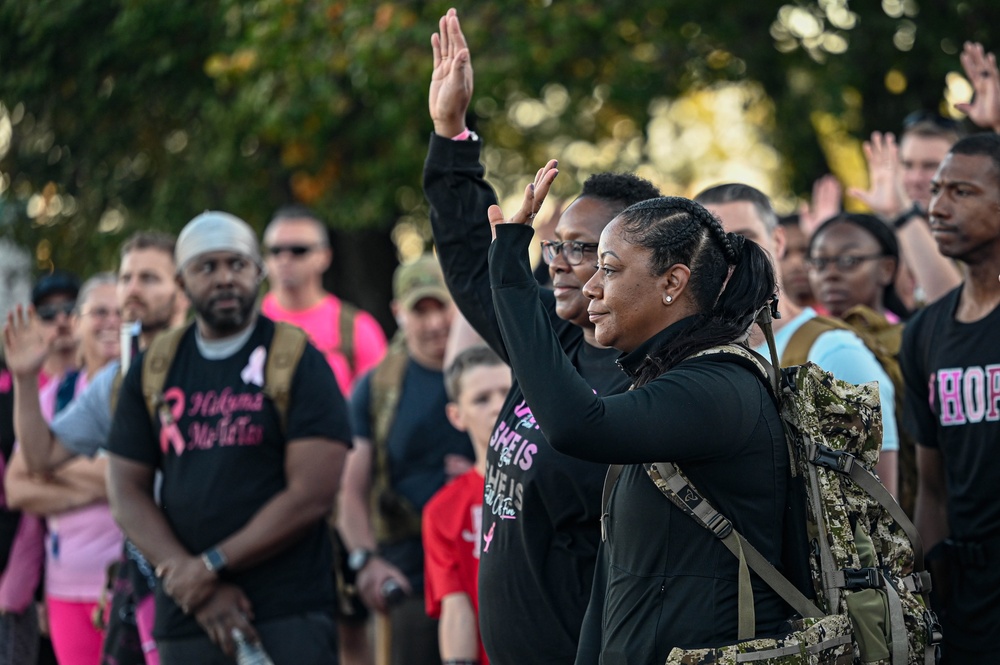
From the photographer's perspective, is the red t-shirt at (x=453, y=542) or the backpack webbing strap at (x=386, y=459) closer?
the red t-shirt at (x=453, y=542)

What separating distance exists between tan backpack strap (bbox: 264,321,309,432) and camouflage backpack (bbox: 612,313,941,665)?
2573mm

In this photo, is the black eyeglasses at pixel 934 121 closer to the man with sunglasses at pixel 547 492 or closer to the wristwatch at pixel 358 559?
the man with sunglasses at pixel 547 492

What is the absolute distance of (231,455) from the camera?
5332 mm

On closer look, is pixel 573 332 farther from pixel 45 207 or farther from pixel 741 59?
pixel 45 207

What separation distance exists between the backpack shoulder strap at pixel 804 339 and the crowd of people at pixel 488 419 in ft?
0.04

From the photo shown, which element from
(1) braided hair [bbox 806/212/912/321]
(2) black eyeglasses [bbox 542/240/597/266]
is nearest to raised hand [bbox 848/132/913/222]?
(1) braided hair [bbox 806/212/912/321]

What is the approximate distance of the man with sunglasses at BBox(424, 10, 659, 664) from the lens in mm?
3832

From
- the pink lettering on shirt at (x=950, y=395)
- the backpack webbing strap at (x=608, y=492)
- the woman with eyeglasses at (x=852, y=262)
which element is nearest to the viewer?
the backpack webbing strap at (x=608, y=492)

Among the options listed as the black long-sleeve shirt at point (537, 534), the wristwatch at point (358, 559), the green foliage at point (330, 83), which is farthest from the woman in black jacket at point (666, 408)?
the green foliage at point (330, 83)

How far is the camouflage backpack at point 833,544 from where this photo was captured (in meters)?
3.02

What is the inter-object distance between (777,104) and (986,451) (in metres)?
6.98

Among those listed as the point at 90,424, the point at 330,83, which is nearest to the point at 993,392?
the point at 90,424

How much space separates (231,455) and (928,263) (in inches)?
121

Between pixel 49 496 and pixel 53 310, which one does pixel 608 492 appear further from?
pixel 53 310
